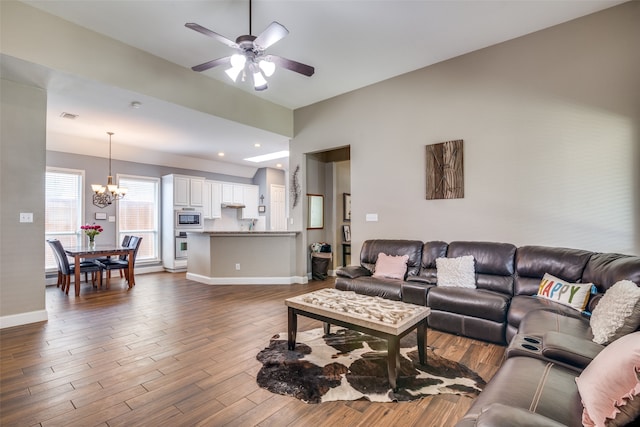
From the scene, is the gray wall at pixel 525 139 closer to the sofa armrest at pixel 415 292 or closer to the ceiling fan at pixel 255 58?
the sofa armrest at pixel 415 292

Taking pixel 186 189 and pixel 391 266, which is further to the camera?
pixel 186 189

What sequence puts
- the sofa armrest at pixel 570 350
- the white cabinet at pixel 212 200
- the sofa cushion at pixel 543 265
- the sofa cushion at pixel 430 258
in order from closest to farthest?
the sofa armrest at pixel 570 350
the sofa cushion at pixel 543 265
the sofa cushion at pixel 430 258
the white cabinet at pixel 212 200

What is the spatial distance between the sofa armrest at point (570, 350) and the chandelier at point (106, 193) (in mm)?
6874

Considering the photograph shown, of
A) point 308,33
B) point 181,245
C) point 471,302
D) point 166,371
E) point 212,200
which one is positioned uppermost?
point 308,33

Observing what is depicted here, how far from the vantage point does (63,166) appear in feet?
19.6

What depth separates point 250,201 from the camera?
29.9 ft

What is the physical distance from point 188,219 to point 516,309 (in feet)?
22.9

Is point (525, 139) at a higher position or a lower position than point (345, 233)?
higher

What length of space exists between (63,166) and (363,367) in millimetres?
6921

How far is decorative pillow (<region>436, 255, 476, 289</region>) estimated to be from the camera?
3.38 m

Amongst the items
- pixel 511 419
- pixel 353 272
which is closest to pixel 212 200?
pixel 353 272

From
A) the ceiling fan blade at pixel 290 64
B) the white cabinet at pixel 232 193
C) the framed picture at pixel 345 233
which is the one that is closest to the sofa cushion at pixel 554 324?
the ceiling fan blade at pixel 290 64

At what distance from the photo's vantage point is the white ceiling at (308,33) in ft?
9.77

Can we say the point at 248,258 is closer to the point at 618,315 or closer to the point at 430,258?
the point at 430,258
